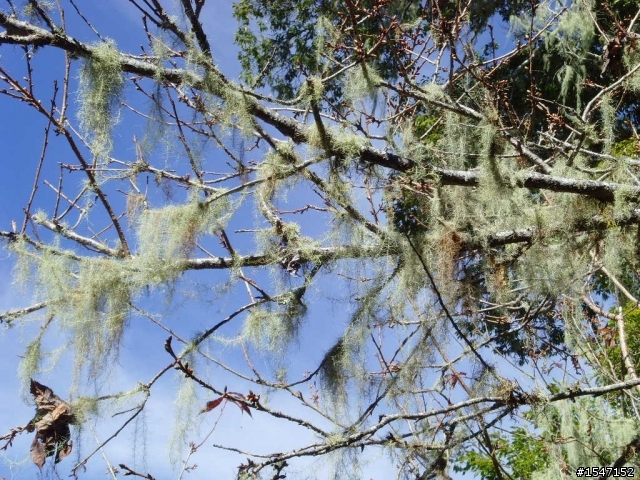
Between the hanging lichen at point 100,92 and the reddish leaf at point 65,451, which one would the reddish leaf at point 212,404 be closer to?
the reddish leaf at point 65,451

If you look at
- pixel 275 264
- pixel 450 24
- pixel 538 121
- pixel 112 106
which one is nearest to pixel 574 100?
pixel 538 121

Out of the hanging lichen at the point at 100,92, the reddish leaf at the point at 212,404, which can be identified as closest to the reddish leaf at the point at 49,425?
the reddish leaf at the point at 212,404

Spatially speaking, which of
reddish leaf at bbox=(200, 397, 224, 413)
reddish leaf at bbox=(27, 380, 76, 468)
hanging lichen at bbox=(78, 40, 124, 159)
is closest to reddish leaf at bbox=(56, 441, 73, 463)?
reddish leaf at bbox=(27, 380, 76, 468)

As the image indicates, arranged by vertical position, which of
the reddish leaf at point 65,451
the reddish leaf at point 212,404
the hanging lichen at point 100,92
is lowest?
the reddish leaf at point 65,451

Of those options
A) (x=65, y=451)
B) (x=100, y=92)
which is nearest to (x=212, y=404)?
(x=65, y=451)

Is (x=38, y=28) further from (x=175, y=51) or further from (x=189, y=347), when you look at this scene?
(x=189, y=347)

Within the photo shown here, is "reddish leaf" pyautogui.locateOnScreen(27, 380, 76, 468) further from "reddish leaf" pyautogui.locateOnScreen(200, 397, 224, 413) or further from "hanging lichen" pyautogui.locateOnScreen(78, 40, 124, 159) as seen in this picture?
"hanging lichen" pyautogui.locateOnScreen(78, 40, 124, 159)

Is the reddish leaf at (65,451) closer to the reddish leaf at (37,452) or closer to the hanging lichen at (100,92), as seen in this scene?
the reddish leaf at (37,452)

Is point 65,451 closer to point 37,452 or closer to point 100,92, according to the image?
point 37,452

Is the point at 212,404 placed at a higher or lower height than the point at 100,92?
lower

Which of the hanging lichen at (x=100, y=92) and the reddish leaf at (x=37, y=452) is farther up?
the hanging lichen at (x=100, y=92)

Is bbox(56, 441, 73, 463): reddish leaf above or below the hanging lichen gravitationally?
below

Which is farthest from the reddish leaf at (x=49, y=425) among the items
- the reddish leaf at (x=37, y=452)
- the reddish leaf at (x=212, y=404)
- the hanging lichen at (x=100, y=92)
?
the hanging lichen at (x=100, y=92)

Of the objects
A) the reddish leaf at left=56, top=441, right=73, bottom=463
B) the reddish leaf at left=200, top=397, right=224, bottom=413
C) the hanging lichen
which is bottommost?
the reddish leaf at left=56, top=441, right=73, bottom=463
